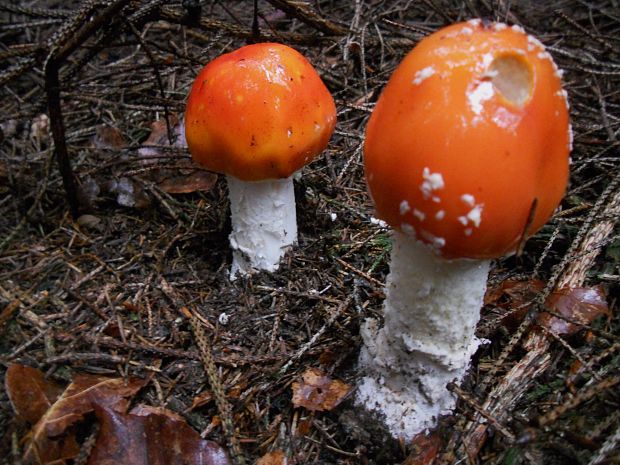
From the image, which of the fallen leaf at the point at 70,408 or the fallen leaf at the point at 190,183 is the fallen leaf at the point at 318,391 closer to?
the fallen leaf at the point at 70,408

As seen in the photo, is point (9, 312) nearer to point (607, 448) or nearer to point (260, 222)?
point (260, 222)

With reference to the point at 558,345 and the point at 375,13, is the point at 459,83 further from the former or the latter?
the point at 375,13

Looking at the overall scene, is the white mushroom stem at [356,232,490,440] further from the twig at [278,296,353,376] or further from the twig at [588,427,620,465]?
the twig at [588,427,620,465]

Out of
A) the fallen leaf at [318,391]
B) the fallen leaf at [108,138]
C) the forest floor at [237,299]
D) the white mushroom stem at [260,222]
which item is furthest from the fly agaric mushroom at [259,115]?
the fallen leaf at [108,138]

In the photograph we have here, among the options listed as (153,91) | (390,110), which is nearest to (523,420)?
(390,110)

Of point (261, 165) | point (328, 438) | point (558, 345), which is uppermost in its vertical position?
point (261, 165)

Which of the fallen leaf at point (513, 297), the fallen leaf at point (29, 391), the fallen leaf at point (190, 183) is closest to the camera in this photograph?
the fallen leaf at point (29, 391)

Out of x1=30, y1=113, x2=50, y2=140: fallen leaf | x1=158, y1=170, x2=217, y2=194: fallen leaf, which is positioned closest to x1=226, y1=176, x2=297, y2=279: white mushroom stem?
x1=158, y1=170, x2=217, y2=194: fallen leaf
